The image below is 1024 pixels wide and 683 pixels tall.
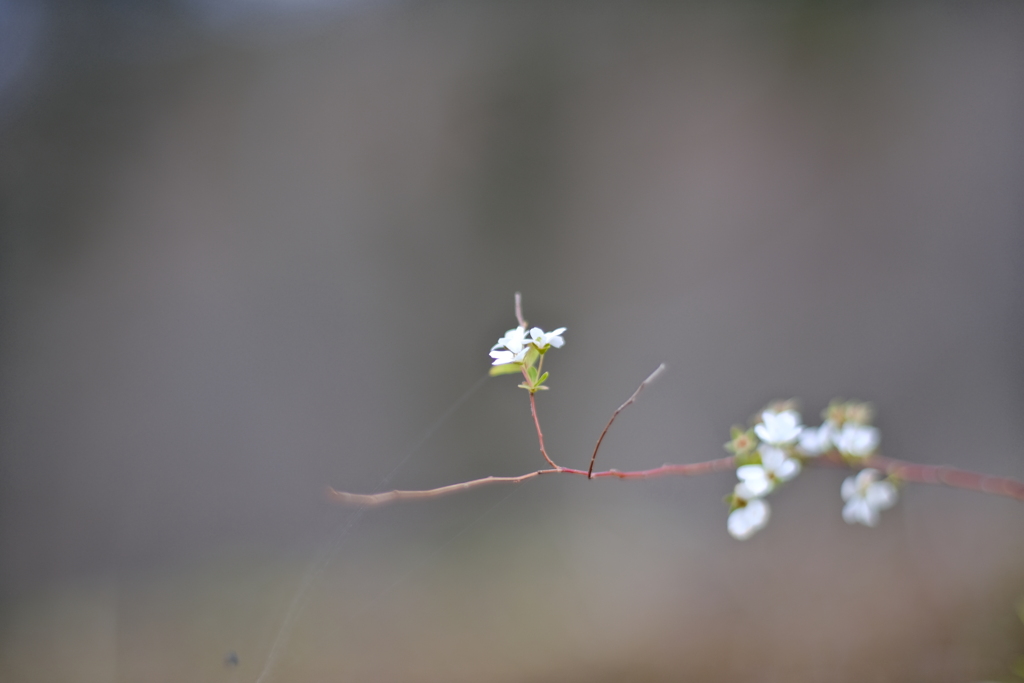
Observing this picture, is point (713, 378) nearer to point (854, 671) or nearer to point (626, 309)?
point (626, 309)

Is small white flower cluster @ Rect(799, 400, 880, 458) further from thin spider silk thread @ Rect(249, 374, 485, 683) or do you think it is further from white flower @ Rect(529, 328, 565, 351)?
thin spider silk thread @ Rect(249, 374, 485, 683)

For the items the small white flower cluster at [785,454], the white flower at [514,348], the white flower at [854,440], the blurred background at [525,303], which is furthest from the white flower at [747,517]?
the blurred background at [525,303]

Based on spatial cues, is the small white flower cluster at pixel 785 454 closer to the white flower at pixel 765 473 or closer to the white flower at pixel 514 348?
the white flower at pixel 765 473

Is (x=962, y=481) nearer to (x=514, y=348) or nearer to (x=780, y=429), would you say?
(x=780, y=429)

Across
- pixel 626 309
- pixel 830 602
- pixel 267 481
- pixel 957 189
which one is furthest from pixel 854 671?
pixel 267 481

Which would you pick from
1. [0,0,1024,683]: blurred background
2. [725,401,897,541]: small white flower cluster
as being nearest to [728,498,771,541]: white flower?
[725,401,897,541]: small white flower cluster

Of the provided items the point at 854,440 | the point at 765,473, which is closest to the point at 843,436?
the point at 854,440
